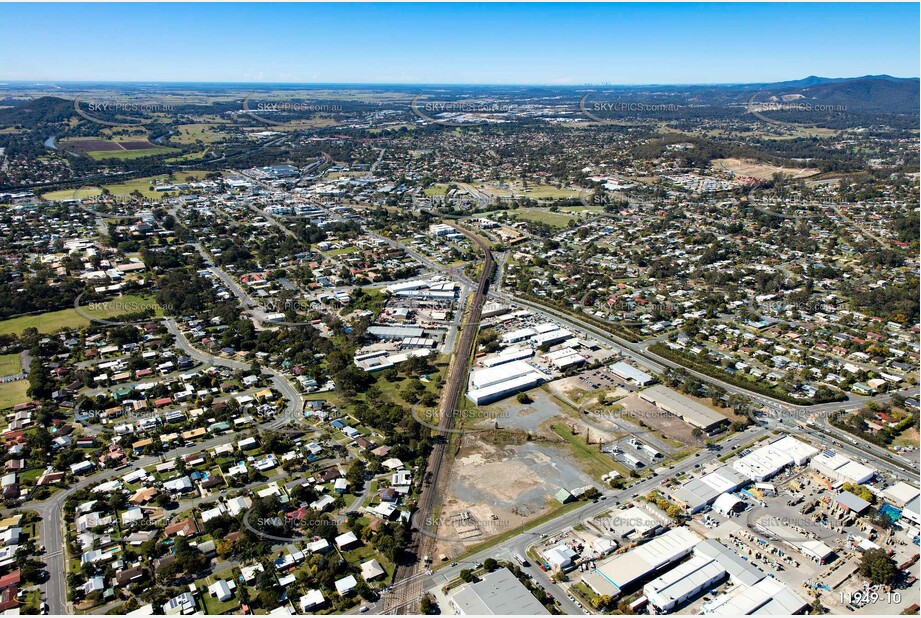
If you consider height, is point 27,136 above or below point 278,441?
above

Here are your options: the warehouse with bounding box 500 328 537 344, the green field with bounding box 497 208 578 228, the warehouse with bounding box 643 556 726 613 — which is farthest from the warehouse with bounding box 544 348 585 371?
the green field with bounding box 497 208 578 228

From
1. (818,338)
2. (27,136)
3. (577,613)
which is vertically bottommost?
(577,613)

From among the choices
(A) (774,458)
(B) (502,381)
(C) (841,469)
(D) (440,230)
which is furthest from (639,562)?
(D) (440,230)

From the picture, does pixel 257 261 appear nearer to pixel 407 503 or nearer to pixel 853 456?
pixel 407 503

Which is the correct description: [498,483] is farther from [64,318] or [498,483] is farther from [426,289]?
[64,318]

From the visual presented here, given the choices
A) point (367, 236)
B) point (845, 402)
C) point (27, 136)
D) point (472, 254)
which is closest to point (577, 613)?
point (845, 402)

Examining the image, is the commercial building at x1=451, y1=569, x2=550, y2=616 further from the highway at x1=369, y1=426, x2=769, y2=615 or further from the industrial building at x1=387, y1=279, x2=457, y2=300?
the industrial building at x1=387, y1=279, x2=457, y2=300
